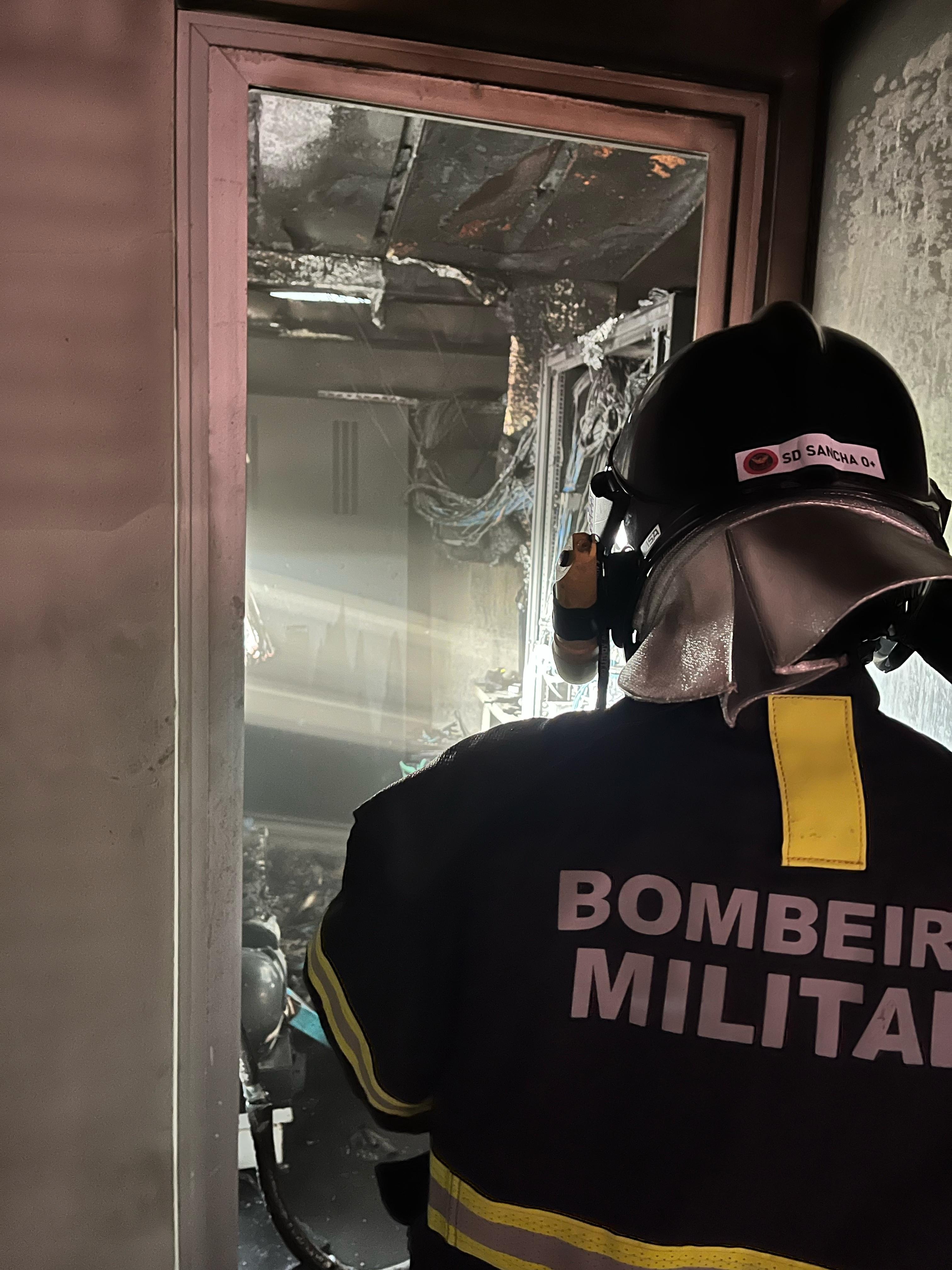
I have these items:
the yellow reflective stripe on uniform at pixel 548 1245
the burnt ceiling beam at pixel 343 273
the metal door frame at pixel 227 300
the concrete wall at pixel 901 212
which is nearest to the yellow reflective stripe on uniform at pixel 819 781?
the yellow reflective stripe on uniform at pixel 548 1245

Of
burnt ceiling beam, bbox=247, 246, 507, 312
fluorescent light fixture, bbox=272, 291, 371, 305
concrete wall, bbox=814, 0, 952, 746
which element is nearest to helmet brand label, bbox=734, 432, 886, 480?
concrete wall, bbox=814, 0, 952, 746

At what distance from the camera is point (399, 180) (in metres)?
1.87

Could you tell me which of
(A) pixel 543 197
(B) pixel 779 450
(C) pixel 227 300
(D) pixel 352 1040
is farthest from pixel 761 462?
(A) pixel 543 197

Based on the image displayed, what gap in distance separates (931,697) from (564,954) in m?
0.64

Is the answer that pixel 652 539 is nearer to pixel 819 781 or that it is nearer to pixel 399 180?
pixel 819 781

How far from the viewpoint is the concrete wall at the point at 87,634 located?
0.98 meters

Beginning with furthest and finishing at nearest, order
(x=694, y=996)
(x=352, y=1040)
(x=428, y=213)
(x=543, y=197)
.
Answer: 1. (x=428, y=213)
2. (x=543, y=197)
3. (x=352, y=1040)
4. (x=694, y=996)

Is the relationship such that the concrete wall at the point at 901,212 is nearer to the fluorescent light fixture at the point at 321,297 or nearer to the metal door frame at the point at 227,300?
the metal door frame at the point at 227,300

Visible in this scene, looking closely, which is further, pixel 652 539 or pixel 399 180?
pixel 399 180

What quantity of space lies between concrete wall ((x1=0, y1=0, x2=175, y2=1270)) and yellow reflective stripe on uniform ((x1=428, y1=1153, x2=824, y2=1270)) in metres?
0.62

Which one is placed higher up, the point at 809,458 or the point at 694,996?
the point at 809,458

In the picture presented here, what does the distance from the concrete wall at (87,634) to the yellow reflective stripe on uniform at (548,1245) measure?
0.62 m

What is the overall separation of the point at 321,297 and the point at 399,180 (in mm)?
671

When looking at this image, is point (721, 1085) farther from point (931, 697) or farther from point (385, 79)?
point (385, 79)
